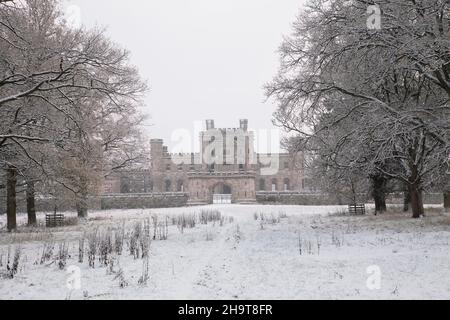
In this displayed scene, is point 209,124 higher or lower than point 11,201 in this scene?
higher

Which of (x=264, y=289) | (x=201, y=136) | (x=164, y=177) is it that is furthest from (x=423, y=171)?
(x=164, y=177)

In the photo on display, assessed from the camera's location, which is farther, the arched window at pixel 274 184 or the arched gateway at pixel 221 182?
the arched window at pixel 274 184

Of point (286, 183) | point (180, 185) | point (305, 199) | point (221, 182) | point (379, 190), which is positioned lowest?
point (305, 199)

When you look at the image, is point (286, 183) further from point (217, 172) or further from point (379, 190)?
point (379, 190)

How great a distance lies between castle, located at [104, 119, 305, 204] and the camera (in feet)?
163

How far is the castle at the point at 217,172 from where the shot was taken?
49.8 metres

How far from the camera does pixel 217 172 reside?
50.5 metres

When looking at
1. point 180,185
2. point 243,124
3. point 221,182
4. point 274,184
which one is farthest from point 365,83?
point 274,184

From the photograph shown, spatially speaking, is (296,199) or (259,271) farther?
(296,199)

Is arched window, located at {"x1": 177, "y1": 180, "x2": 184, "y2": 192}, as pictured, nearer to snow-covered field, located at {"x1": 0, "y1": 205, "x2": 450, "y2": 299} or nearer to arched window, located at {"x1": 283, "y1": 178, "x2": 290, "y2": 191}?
arched window, located at {"x1": 283, "y1": 178, "x2": 290, "y2": 191}

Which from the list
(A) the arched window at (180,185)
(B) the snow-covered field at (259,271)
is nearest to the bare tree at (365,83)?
(B) the snow-covered field at (259,271)

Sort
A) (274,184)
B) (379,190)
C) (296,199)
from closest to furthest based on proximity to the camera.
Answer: (379,190), (296,199), (274,184)

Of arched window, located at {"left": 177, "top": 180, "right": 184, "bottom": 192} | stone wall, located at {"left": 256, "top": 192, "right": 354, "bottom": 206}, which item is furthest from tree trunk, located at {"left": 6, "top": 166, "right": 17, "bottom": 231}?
arched window, located at {"left": 177, "top": 180, "right": 184, "bottom": 192}

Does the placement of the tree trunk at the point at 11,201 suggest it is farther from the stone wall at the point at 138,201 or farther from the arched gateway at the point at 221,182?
the arched gateway at the point at 221,182
